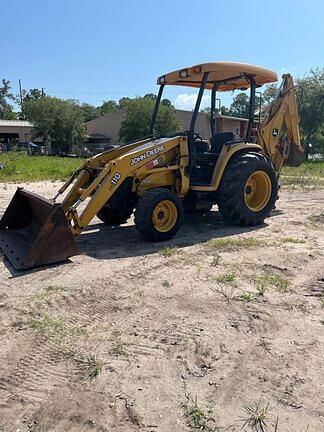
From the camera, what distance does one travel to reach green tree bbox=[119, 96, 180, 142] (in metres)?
39.6

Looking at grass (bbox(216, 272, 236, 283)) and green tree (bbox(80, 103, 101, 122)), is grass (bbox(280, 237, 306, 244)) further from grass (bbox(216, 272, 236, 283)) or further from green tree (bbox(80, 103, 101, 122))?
green tree (bbox(80, 103, 101, 122))

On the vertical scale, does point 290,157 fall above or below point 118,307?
above

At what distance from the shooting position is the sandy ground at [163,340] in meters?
2.68

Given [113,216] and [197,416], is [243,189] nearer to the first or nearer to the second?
[113,216]

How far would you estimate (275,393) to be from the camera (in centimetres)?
284

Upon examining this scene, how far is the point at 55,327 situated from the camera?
3725mm

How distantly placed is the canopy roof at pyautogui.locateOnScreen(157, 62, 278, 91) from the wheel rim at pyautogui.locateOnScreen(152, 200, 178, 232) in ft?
7.47

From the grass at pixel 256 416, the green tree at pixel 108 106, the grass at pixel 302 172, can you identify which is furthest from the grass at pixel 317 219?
the green tree at pixel 108 106

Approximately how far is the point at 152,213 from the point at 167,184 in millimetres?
932

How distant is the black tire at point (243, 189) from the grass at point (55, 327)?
13.6ft

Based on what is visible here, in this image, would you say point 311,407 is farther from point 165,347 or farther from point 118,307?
point 118,307

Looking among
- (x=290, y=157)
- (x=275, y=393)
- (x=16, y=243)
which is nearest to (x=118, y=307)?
(x=275, y=393)

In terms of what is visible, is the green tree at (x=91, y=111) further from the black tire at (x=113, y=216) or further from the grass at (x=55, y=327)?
the grass at (x=55, y=327)

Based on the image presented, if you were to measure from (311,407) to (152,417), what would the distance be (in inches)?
39.2
